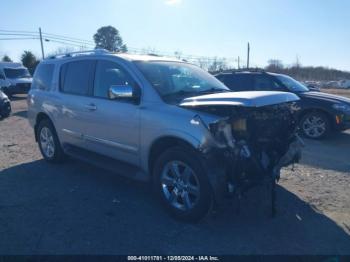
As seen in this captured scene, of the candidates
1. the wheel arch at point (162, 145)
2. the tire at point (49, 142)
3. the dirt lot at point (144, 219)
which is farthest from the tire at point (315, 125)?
the tire at point (49, 142)

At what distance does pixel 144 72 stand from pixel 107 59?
0.83 m

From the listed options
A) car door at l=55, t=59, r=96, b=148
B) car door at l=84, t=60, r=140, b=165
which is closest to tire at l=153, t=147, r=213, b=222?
car door at l=84, t=60, r=140, b=165

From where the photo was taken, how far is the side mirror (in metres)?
4.16

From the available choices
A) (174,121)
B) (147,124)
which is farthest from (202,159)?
(147,124)

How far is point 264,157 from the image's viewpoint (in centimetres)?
413

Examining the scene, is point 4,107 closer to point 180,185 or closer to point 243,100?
point 180,185

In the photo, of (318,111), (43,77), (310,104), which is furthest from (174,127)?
(318,111)

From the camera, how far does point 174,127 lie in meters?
3.81

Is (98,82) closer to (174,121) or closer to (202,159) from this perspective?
(174,121)

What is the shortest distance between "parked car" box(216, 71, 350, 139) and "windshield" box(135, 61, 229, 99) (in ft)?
13.9

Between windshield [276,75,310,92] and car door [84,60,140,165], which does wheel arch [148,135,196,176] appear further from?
windshield [276,75,310,92]

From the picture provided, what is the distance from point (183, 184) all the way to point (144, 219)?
0.66 m

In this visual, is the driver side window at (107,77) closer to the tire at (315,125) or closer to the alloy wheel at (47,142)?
the alloy wheel at (47,142)

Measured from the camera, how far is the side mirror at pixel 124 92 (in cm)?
416
